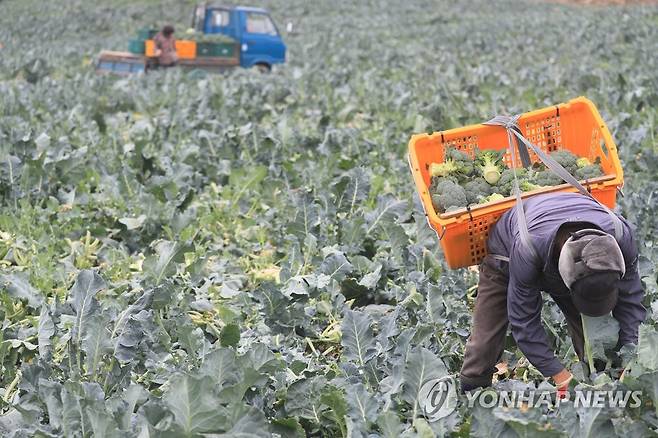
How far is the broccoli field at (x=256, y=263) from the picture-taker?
3.41 m

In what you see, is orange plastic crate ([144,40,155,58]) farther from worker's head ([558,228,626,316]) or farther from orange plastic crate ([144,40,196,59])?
worker's head ([558,228,626,316])

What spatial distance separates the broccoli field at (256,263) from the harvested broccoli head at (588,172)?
2.01 ft

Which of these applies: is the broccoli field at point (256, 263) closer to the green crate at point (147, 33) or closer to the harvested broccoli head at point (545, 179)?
the harvested broccoli head at point (545, 179)

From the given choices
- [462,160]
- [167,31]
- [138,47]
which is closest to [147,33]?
[138,47]

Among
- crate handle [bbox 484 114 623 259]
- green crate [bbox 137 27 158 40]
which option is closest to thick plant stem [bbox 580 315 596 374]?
crate handle [bbox 484 114 623 259]

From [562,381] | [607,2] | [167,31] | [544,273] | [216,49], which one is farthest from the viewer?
[607,2]

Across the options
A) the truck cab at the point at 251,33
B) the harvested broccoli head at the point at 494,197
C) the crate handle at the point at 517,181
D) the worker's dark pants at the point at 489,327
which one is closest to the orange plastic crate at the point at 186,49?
the truck cab at the point at 251,33

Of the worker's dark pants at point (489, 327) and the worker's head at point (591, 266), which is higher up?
the worker's head at point (591, 266)

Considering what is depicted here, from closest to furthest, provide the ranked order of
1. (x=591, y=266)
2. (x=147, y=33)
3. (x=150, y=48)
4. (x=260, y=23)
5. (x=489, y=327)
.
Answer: (x=591, y=266) < (x=489, y=327) < (x=150, y=48) < (x=147, y=33) < (x=260, y=23)

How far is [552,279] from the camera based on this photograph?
3.43 metres

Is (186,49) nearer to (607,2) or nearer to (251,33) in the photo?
(251,33)

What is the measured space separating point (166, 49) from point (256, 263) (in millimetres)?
11115

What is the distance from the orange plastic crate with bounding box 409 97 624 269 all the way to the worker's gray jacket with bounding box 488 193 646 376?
6.7 inches

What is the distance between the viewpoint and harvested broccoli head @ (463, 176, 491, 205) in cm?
400
